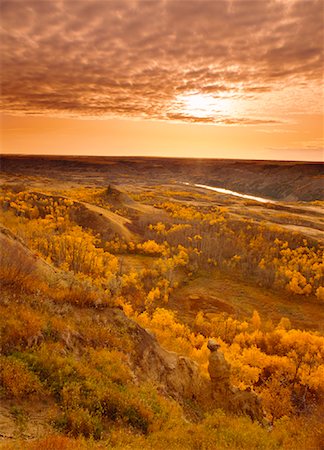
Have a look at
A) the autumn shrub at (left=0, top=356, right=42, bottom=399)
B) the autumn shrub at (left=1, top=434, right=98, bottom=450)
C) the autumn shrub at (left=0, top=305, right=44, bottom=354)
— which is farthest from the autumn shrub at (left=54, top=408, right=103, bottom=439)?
the autumn shrub at (left=0, top=305, right=44, bottom=354)

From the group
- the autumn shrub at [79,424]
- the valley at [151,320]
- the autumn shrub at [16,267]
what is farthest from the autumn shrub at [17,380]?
the autumn shrub at [16,267]

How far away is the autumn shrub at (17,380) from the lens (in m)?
7.24

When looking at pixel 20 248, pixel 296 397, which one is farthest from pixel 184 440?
pixel 296 397

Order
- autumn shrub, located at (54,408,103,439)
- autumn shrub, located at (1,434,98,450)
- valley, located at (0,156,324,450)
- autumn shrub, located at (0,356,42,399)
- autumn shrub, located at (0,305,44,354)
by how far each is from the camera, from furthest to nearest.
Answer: autumn shrub, located at (0,305,44,354)
valley, located at (0,156,324,450)
autumn shrub, located at (0,356,42,399)
autumn shrub, located at (54,408,103,439)
autumn shrub, located at (1,434,98,450)

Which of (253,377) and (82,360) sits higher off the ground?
(82,360)

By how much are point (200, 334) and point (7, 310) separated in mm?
16797

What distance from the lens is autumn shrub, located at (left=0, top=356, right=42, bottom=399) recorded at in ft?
23.8

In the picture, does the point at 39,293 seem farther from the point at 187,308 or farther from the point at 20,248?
the point at 187,308

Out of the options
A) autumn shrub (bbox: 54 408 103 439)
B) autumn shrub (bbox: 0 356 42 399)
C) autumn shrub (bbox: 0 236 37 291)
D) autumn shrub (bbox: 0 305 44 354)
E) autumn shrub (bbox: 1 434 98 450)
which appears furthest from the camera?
autumn shrub (bbox: 0 236 37 291)

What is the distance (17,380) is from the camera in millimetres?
7344

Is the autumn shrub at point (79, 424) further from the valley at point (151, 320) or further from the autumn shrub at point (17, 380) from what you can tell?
the autumn shrub at point (17, 380)

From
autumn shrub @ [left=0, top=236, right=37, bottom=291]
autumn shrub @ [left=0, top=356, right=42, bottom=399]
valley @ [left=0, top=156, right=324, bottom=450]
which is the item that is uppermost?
autumn shrub @ [left=0, top=236, right=37, bottom=291]

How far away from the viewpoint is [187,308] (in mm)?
28938

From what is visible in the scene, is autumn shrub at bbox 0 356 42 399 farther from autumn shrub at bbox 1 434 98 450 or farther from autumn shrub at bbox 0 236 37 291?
autumn shrub at bbox 0 236 37 291
